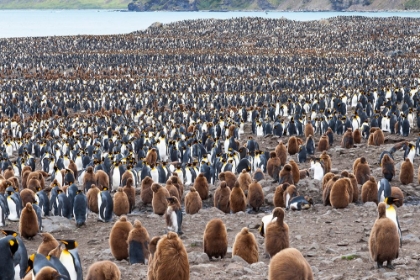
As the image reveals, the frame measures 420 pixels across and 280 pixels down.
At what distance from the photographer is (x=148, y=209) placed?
1270 cm

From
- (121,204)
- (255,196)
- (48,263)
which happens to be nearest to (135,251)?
(48,263)

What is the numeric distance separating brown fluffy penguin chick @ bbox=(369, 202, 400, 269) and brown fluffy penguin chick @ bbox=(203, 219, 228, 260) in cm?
208

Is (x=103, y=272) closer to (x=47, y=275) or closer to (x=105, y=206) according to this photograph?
(x=47, y=275)

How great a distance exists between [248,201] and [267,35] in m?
56.5

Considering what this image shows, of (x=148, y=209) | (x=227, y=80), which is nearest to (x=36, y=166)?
(x=148, y=209)

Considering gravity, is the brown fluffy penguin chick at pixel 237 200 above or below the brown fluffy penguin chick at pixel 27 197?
below

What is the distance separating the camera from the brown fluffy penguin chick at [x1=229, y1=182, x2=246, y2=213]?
462 inches

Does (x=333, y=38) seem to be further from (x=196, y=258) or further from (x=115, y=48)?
(x=196, y=258)

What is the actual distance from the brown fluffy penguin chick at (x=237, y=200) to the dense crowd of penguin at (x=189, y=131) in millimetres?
25

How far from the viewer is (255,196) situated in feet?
39.4

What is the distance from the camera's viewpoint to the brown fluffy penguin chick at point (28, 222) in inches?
400

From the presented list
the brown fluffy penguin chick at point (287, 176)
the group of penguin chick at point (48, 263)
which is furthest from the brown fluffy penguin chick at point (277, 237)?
the brown fluffy penguin chick at point (287, 176)

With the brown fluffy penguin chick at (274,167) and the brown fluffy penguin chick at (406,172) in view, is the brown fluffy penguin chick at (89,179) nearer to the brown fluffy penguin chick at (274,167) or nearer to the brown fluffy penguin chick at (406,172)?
the brown fluffy penguin chick at (274,167)

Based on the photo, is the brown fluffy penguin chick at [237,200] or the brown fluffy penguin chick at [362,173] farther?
the brown fluffy penguin chick at [362,173]
